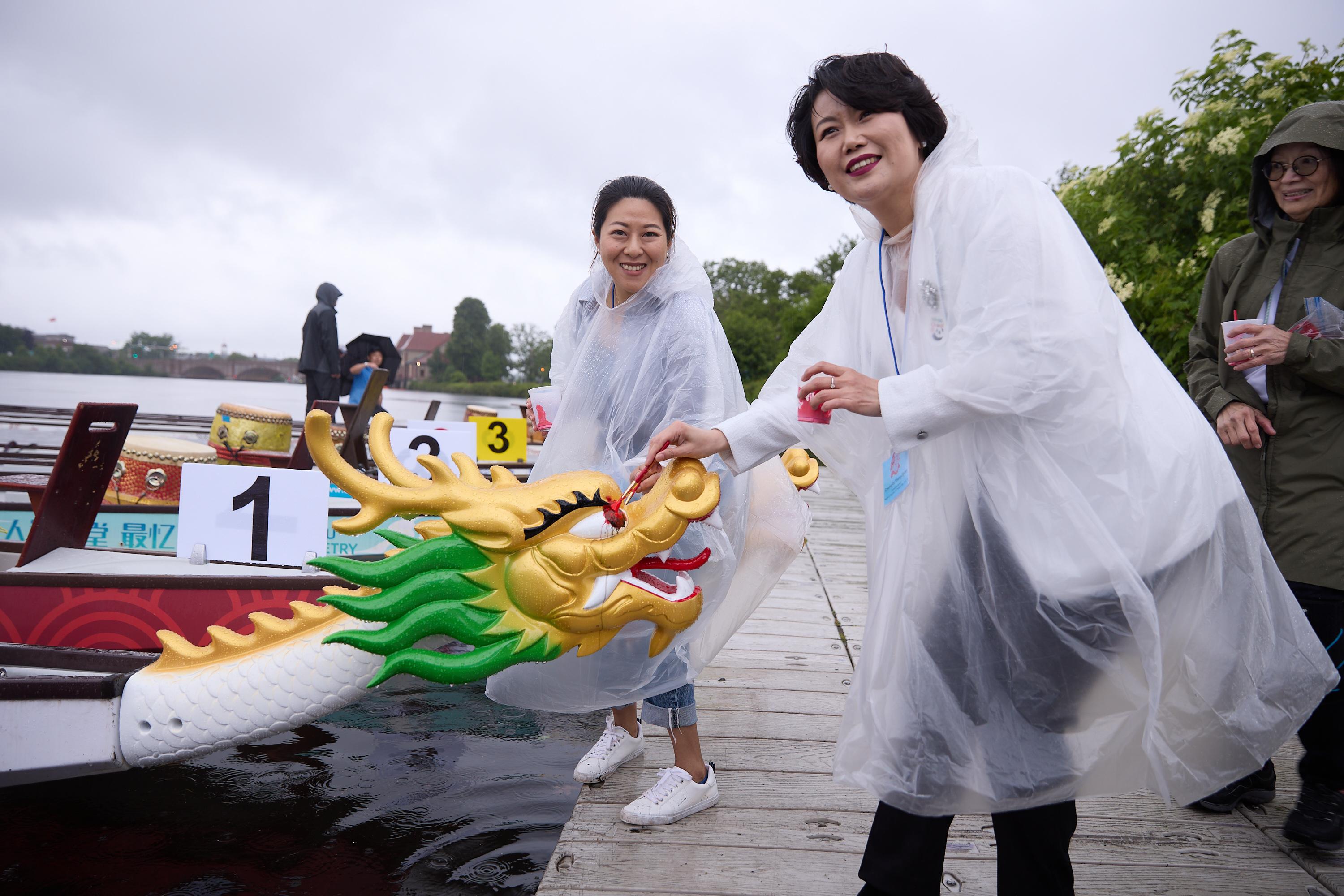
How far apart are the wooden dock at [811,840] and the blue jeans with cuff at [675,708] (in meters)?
0.23

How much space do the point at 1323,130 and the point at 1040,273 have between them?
1190 millimetres

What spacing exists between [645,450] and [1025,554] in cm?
94

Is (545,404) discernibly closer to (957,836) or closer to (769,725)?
(769,725)

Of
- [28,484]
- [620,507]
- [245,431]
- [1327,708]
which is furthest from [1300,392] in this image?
[245,431]

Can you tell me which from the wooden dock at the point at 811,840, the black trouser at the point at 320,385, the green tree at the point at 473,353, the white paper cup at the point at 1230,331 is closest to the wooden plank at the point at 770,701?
the wooden dock at the point at 811,840

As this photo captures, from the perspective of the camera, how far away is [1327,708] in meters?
2.06

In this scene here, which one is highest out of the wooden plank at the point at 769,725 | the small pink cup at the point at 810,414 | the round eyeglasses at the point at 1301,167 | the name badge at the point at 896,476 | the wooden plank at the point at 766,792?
the round eyeglasses at the point at 1301,167

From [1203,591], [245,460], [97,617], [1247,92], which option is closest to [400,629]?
[1203,591]

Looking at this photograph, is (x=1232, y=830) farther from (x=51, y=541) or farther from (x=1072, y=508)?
(x=51, y=541)

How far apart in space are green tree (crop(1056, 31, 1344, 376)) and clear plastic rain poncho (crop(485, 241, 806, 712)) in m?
3.58

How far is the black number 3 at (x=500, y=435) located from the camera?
5.15 m

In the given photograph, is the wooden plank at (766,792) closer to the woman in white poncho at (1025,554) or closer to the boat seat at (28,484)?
the woman in white poncho at (1025,554)

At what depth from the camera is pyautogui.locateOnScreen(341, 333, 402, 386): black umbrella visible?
8.35 meters

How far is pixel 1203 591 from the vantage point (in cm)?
143
